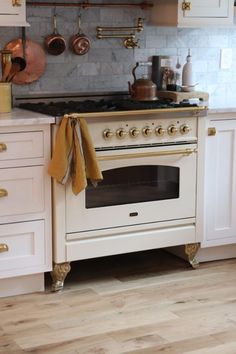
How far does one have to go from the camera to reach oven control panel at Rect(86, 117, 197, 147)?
3598 mm

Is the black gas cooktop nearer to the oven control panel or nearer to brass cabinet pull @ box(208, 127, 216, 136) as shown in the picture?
the oven control panel

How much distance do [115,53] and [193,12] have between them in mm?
516

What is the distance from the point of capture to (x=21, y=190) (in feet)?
11.5

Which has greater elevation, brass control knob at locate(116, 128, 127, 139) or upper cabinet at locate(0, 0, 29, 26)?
upper cabinet at locate(0, 0, 29, 26)

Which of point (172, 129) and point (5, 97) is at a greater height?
point (5, 97)

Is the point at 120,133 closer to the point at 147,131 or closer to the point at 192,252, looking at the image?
the point at 147,131

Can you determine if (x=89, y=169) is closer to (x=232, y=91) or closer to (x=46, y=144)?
(x=46, y=144)

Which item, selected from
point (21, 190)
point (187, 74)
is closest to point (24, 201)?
point (21, 190)

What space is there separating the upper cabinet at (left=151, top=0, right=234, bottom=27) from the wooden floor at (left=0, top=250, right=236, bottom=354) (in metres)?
1.39

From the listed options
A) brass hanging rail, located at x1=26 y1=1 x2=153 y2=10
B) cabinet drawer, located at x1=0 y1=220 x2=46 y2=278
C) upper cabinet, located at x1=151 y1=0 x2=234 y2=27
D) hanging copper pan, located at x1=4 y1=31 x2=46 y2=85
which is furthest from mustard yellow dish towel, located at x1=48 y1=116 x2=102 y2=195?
upper cabinet, located at x1=151 y1=0 x2=234 y2=27

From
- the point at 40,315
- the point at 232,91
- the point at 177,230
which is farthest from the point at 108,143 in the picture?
the point at 232,91

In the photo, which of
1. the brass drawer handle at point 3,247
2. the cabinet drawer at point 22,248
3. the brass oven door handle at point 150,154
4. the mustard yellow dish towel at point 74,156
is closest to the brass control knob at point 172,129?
the brass oven door handle at point 150,154

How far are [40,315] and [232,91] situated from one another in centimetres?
209

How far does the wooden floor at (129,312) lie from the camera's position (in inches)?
121
